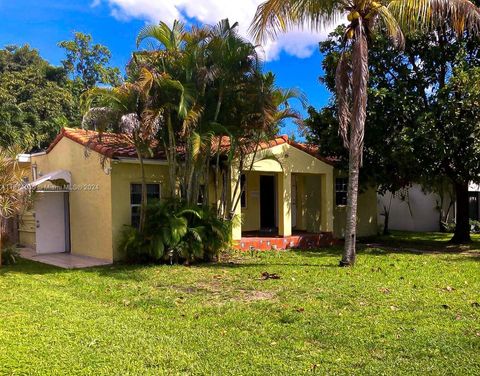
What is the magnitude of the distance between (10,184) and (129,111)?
11.6ft

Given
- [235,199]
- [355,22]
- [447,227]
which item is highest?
[355,22]

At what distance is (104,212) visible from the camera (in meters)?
13.1

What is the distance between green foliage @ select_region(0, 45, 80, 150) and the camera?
83.7ft

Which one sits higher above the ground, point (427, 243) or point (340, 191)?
point (340, 191)

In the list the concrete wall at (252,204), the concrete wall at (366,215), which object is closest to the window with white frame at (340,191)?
the concrete wall at (366,215)

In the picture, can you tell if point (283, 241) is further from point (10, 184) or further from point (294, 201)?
point (10, 184)

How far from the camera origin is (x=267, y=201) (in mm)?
18281

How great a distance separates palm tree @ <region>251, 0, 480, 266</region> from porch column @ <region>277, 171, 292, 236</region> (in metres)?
4.45

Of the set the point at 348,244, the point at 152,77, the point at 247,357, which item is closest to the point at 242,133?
the point at 152,77

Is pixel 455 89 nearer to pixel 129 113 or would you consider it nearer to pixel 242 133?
pixel 242 133

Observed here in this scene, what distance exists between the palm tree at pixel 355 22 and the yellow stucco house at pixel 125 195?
3615mm

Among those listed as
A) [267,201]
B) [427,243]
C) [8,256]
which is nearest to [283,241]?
[267,201]

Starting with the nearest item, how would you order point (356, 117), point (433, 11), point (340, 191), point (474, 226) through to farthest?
point (433, 11)
point (356, 117)
point (340, 191)
point (474, 226)

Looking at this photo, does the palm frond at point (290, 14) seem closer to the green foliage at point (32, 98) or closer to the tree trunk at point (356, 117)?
the tree trunk at point (356, 117)
